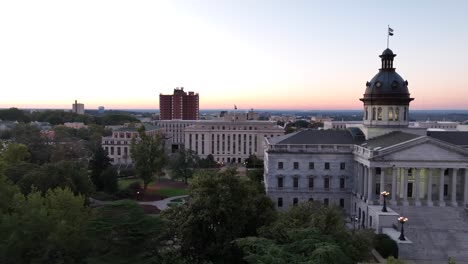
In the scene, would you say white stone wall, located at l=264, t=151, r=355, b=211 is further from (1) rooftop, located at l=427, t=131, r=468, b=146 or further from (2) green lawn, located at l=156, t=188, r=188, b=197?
(2) green lawn, located at l=156, t=188, r=188, b=197

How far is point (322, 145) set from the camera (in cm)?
6562

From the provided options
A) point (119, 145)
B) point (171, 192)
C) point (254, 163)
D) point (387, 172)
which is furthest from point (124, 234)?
point (119, 145)

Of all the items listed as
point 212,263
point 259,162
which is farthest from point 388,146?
point 259,162

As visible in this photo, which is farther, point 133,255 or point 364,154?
point 364,154

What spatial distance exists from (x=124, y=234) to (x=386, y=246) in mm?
28293

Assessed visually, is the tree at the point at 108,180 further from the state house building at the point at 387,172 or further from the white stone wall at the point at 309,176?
the white stone wall at the point at 309,176

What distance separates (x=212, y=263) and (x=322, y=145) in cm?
3711

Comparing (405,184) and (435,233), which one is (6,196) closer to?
(435,233)

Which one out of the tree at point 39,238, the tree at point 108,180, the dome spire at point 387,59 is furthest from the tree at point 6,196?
the dome spire at point 387,59

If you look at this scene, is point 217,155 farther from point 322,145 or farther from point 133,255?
point 133,255

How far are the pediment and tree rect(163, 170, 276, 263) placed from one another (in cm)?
2899

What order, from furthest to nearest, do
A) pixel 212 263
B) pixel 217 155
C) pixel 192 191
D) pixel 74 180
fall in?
1. pixel 217 155
2. pixel 74 180
3. pixel 192 191
4. pixel 212 263

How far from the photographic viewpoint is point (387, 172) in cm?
6038

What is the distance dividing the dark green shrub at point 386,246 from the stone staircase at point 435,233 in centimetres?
109
